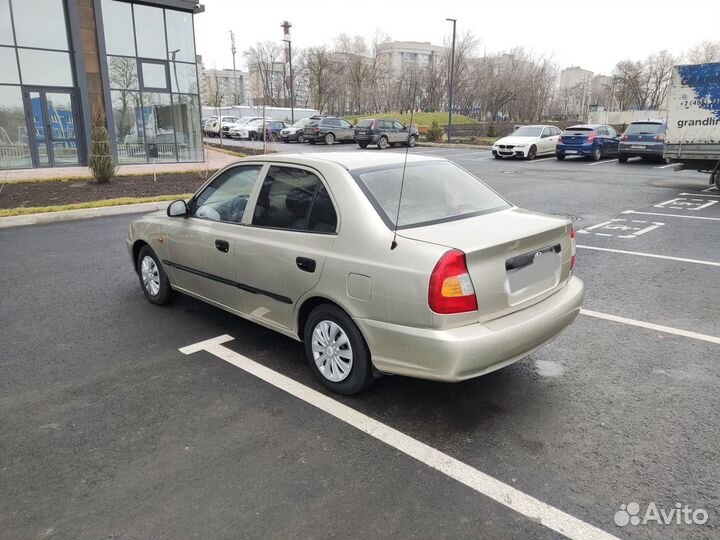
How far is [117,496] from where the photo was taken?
9.19 ft

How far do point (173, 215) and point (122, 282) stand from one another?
2133 mm

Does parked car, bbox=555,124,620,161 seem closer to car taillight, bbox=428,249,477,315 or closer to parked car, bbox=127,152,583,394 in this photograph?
parked car, bbox=127,152,583,394

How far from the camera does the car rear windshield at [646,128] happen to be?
21797 millimetres

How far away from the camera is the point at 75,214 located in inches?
452

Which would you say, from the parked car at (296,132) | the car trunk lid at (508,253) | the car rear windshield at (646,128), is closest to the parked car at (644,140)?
the car rear windshield at (646,128)

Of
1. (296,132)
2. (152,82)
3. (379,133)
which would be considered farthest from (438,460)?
(296,132)

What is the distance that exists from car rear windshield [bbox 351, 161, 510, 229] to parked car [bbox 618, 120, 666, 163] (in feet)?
67.4

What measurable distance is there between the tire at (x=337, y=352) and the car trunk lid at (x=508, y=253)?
0.74 m

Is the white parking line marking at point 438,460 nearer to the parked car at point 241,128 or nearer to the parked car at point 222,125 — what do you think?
the parked car at point 241,128

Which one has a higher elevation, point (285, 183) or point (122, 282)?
point (285, 183)

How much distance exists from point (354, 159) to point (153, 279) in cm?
271

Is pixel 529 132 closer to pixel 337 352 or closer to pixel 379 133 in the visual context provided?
pixel 379 133

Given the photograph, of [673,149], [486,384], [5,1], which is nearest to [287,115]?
[5,1]

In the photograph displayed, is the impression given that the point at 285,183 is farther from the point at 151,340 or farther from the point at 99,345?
the point at 99,345
